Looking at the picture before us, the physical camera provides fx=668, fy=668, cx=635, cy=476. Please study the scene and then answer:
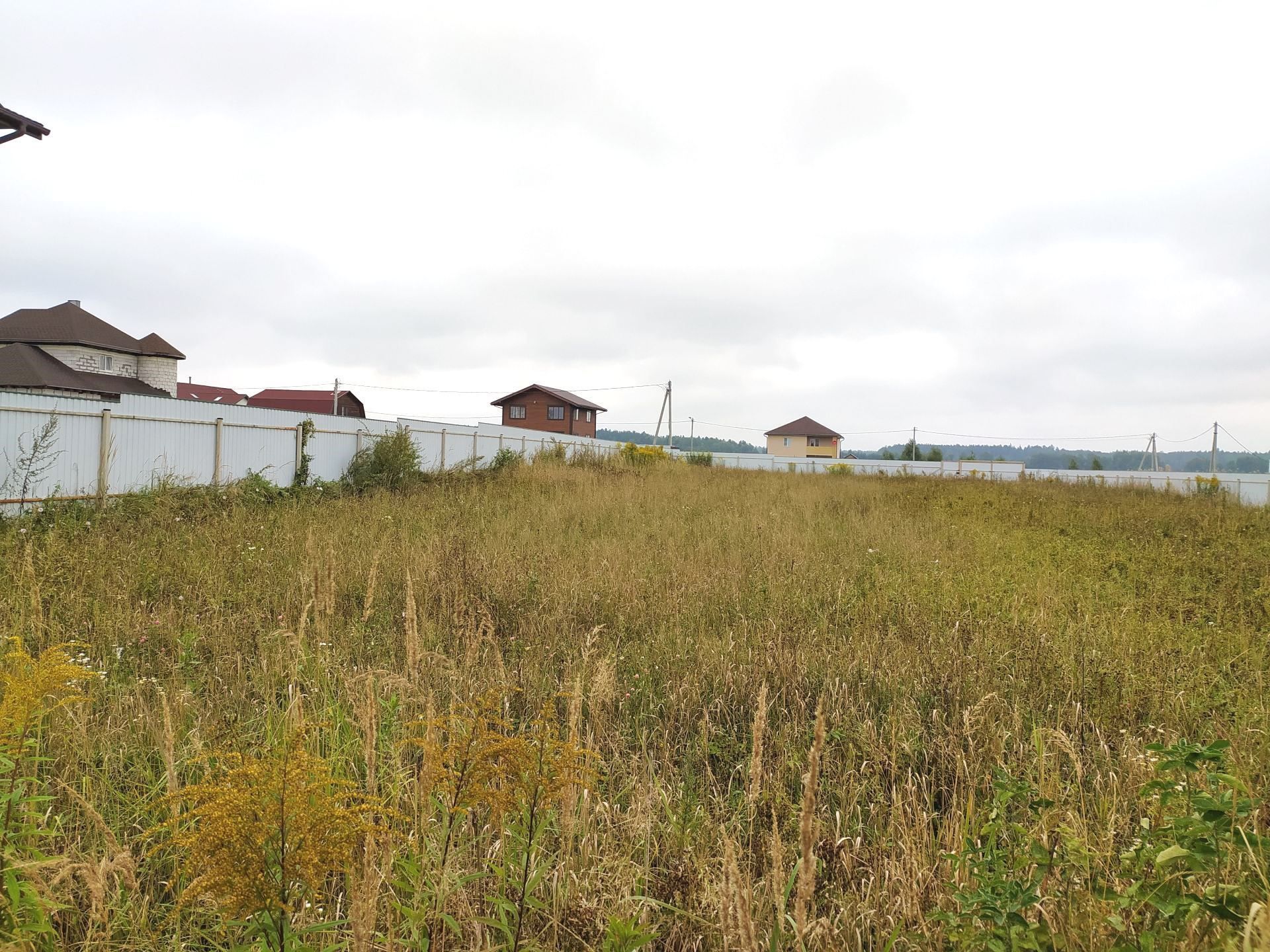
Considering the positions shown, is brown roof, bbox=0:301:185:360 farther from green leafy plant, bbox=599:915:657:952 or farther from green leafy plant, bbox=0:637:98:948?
green leafy plant, bbox=599:915:657:952

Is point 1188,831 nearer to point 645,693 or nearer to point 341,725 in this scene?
point 645,693

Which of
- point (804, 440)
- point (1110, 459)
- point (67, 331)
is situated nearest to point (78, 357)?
point (67, 331)

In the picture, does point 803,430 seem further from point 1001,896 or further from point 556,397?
point 1001,896

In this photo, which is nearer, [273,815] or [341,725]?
[273,815]

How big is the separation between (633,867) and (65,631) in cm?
405

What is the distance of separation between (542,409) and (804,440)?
34620mm

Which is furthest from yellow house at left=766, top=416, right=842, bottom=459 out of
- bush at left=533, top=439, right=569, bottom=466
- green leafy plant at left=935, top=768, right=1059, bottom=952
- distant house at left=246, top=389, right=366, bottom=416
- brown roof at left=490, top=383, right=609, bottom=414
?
green leafy plant at left=935, top=768, right=1059, bottom=952

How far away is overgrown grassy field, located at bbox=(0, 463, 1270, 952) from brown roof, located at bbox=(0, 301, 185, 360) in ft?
95.2

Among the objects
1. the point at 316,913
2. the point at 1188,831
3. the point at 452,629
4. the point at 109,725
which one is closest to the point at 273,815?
the point at 316,913

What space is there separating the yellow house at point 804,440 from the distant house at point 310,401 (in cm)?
4376

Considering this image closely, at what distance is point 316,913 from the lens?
1.74 meters

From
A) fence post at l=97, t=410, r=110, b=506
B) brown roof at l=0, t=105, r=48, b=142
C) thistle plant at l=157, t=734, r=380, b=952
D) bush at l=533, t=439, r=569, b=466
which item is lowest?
thistle plant at l=157, t=734, r=380, b=952

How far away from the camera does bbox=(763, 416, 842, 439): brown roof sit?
7269cm

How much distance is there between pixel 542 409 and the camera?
1991 inches
